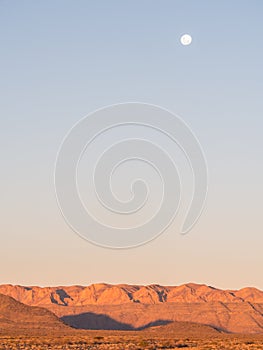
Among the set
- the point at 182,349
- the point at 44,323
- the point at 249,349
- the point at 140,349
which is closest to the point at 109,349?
the point at 140,349

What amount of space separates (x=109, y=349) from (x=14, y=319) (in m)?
117

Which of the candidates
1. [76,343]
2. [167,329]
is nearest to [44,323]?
[167,329]

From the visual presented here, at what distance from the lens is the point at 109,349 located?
80.5 m

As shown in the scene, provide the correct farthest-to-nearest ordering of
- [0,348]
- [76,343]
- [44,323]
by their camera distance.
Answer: [44,323]
[76,343]
[0,348]

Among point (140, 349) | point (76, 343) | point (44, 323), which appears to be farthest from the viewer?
point (44, 323)

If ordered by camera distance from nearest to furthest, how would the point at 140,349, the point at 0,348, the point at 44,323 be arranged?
the point at 0,348, the point at 140,349, the point at 44,323

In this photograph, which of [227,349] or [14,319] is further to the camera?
[14,319]

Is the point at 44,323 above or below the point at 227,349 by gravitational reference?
above

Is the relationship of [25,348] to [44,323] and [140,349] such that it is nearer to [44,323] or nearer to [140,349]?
[140,349]

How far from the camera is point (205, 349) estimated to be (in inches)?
3147

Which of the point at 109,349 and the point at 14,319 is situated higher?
the point at 14,319

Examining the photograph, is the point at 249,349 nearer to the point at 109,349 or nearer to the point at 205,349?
the point at 205,349

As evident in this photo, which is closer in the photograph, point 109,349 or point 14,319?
point 109,349

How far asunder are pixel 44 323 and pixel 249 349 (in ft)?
366
